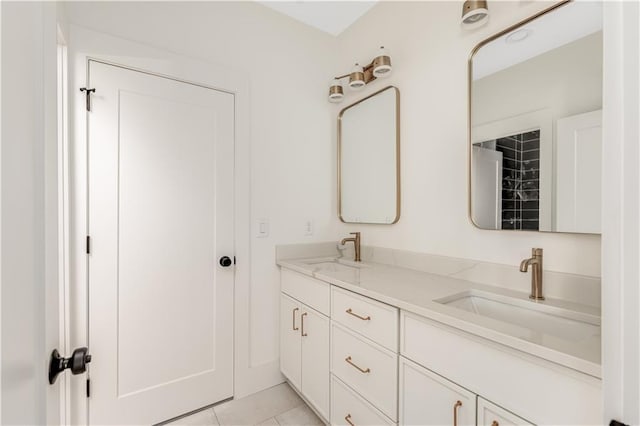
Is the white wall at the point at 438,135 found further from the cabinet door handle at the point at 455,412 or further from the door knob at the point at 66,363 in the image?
the door knob at the point at 66,363

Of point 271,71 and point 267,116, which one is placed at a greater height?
point 271,71

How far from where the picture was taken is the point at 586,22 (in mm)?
1117

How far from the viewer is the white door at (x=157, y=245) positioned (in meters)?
1.55

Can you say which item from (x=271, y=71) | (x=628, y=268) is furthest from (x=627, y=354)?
(x=271, y=71)

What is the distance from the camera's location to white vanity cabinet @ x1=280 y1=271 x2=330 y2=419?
160cm

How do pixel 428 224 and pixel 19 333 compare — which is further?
pixel 428 224

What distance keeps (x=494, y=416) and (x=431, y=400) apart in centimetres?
22

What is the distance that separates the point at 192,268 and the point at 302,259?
2.53 feet

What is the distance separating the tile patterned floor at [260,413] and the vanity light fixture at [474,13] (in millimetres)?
2341

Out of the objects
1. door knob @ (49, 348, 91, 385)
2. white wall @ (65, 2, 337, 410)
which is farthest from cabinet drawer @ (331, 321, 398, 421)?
door knob @ (49, 348, 91, 385)

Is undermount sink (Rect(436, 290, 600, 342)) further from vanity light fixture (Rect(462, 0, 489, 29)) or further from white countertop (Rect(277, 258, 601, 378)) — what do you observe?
vanity light fixture (Rect(462, 0, 489, 29))

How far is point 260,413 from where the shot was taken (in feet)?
5.89

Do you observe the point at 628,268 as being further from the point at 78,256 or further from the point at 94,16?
the point at 94,16

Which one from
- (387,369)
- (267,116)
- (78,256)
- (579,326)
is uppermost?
(267,116)
